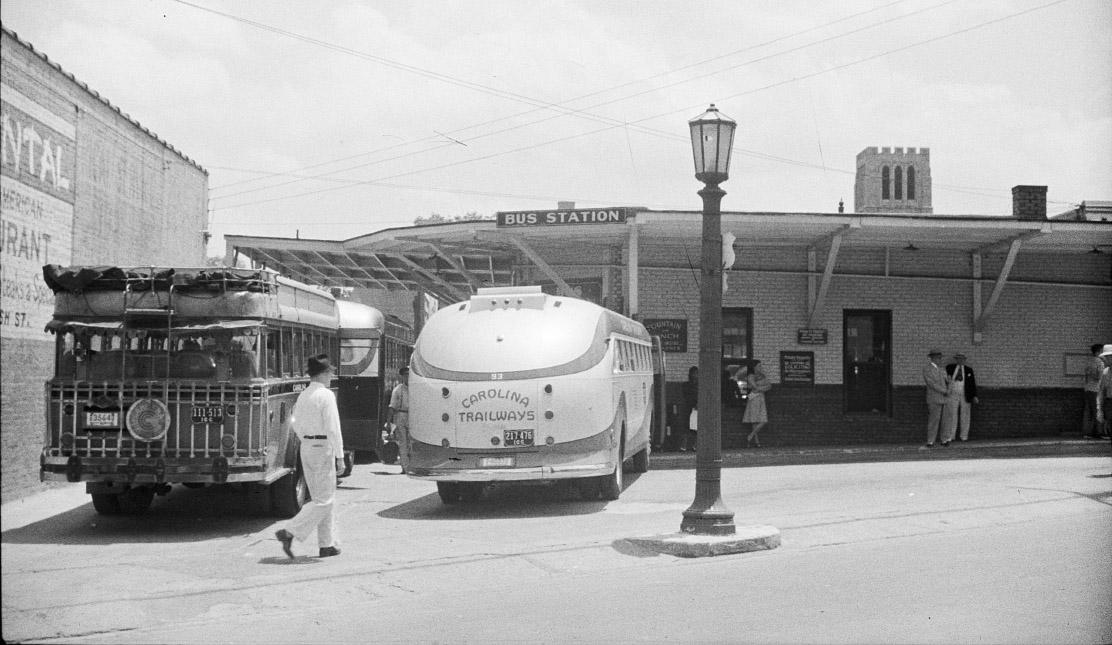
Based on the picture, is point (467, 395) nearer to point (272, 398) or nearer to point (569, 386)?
point (569, 386)

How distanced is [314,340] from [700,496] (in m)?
5.71

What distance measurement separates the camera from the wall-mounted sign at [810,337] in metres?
22.1

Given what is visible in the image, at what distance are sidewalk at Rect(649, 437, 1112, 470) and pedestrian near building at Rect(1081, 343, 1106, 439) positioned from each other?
0.76 m

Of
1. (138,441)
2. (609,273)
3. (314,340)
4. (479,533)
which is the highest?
(609,273)

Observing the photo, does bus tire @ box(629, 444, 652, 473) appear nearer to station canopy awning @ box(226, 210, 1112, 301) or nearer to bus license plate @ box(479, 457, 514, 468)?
station canopy awning @ box(226, 210, 1112, 301)

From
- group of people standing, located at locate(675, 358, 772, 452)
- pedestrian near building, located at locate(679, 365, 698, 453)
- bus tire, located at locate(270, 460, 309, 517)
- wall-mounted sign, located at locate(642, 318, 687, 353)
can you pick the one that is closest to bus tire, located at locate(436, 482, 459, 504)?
bus tire, located at locate(270, 460, 309, 517)

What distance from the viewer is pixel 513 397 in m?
12.9

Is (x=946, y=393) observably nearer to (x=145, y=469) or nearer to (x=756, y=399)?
(x=756, y=399)

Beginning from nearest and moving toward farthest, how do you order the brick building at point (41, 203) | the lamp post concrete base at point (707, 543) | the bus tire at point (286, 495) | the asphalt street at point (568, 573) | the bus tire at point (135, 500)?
the asphalt street at point (568, 573)
the lamp post concrete base at point (707, 543)
the brick building at point (41, 203)
the bus tire at point (286, 495)
the bus tire at point (135, 500)

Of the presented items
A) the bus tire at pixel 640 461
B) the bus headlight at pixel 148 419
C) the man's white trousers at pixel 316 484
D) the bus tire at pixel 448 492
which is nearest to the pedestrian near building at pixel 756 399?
the bus tire at pixel 640 461

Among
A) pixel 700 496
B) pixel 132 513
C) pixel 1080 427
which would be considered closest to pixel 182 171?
pixel 132 513

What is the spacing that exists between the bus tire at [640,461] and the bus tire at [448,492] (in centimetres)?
412

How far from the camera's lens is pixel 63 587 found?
8758mm

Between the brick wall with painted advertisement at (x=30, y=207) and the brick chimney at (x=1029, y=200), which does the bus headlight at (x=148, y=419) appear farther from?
the brick chimney at (x=1029, y=200)
